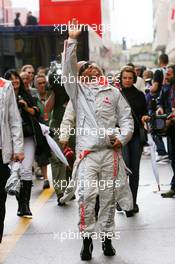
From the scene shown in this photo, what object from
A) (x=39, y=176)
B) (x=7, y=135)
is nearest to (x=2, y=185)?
(x=7, y=135)

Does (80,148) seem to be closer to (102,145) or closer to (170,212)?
(102,145)

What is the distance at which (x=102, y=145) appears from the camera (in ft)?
18.3

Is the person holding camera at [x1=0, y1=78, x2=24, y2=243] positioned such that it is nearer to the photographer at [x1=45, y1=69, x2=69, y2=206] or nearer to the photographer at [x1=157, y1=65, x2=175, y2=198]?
the photographer at [x1=45, y1=69, x2=69, y2=206]

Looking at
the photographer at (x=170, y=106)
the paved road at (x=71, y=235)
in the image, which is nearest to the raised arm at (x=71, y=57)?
the paved road at (x=71, y=235)

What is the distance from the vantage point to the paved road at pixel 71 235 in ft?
18.2

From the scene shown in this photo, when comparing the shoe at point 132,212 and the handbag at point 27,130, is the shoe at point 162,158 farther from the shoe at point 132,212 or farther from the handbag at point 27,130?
the handbag at point 27,130

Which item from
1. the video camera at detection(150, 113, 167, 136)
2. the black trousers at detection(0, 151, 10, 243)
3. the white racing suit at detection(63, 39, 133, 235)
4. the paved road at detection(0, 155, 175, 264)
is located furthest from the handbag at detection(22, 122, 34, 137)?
A: the white racing suit at detection(63, 39, 133, 235)

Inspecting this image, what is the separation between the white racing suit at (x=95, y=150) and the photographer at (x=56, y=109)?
262cm

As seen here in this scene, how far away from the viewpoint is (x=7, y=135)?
5.63m

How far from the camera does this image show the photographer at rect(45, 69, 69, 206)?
27.1ft

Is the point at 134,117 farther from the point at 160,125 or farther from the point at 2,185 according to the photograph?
the point at 2,185

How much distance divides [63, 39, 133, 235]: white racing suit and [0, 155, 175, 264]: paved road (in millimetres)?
372

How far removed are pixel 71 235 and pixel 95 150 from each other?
1.24m

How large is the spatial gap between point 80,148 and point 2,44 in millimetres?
10697
